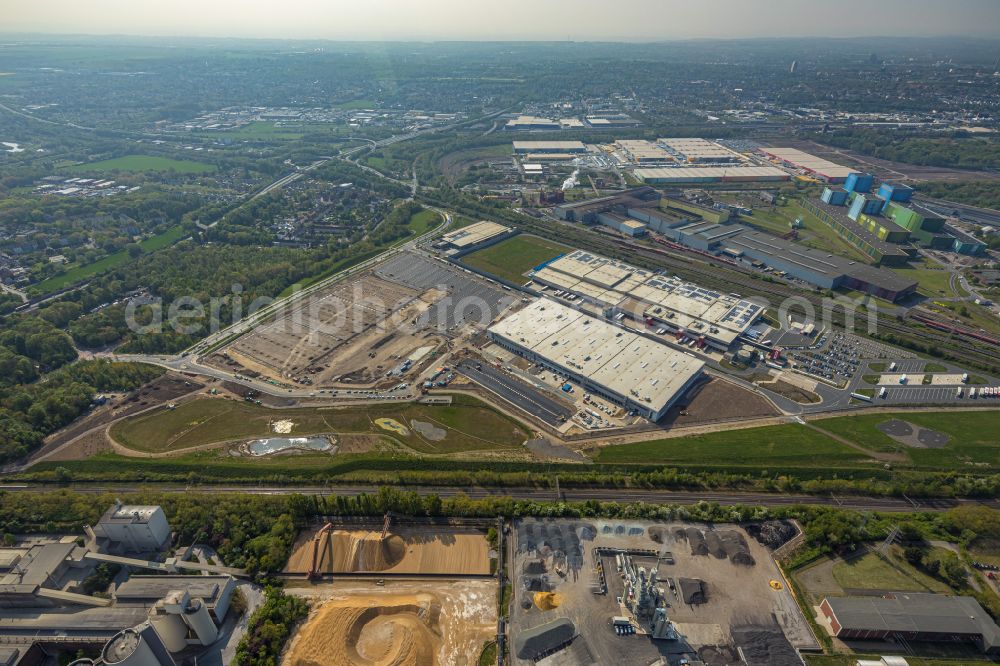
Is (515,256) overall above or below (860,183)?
below

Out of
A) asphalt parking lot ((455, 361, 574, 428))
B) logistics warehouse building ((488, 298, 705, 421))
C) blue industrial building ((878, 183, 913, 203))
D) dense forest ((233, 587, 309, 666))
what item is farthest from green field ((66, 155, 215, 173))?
blue industrial building ((878, 183, 913, 203))

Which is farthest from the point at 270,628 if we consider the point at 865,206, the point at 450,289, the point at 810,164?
the point at 810,164

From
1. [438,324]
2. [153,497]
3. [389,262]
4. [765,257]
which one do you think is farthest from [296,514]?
[765,257]

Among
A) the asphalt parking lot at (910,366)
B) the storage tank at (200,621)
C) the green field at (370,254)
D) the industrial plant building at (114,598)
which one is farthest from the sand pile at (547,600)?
the green field at (370,254)

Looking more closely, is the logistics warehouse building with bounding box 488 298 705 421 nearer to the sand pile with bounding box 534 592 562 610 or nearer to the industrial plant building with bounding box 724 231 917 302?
the sand pile with bounding box 534 592 562 610

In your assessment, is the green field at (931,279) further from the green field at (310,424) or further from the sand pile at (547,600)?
the sand pile at (547,600)

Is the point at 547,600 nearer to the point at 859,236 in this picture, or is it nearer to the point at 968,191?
the point at 859,236

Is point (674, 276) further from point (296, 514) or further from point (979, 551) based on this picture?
point (296, 514)

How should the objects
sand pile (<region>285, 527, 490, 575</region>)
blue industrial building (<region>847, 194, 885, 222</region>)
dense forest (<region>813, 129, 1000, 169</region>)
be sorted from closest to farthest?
sand pile (<region>285, 527, 490, 575</region>), blue industrial building (<region>847, 194, 885, 222</region>), dense forest (<region>813, 129, 1000, 169</region>)
